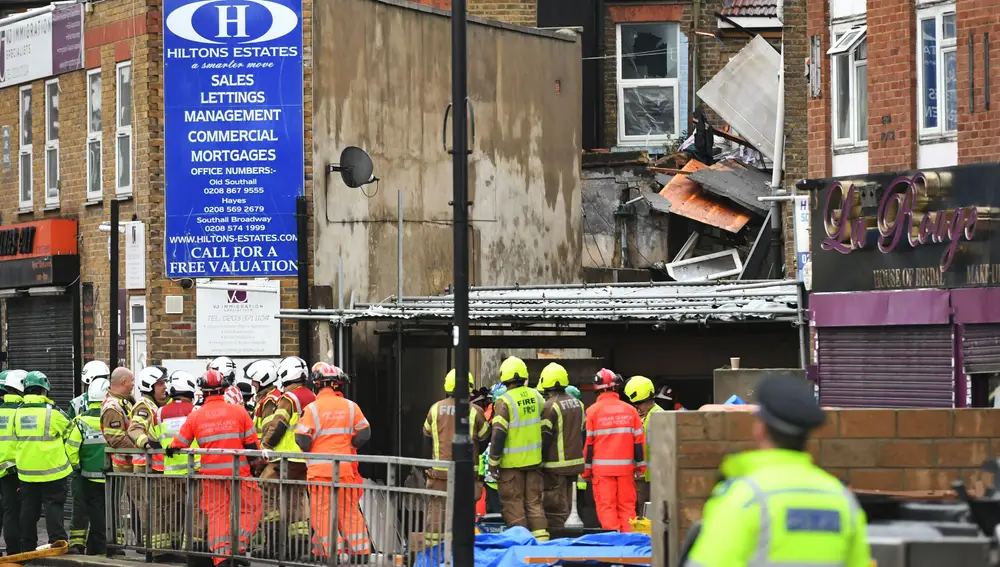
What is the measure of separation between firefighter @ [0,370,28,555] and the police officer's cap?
40.2 ft

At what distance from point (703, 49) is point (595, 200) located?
3.45 meters

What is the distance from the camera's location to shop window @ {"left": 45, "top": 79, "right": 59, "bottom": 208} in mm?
24422

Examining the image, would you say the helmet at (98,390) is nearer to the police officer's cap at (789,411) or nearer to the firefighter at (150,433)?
the firefighter at (150,433)

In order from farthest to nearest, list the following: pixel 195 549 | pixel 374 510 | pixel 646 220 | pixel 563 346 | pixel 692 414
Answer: pixel 646 220 → pixel 563 346 → pixel 195 549 → pixel 374 510 → pixel 692 414

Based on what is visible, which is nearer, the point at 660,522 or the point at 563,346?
the point at 660,522

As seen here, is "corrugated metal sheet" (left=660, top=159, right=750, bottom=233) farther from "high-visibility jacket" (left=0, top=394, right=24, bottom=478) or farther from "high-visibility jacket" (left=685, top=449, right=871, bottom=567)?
"high-visibility jacket" (left=685, top=449, right=871, bottom=567)

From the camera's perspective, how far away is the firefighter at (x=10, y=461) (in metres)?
16.5

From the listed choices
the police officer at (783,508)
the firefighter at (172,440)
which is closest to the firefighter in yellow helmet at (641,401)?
the firefighter at (172,440)

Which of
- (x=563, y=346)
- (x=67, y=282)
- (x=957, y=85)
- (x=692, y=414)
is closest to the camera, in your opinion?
(x=692, y=414)

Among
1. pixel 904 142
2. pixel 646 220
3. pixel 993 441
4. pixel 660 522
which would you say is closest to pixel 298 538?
pixel 660 522

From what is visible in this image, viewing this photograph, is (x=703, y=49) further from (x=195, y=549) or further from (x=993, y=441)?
(x=993, y=441)

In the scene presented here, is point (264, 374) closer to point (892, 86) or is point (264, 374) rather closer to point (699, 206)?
point (892, 86)

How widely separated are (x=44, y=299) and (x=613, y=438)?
11047 millimetres

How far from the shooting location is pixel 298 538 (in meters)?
14.1
